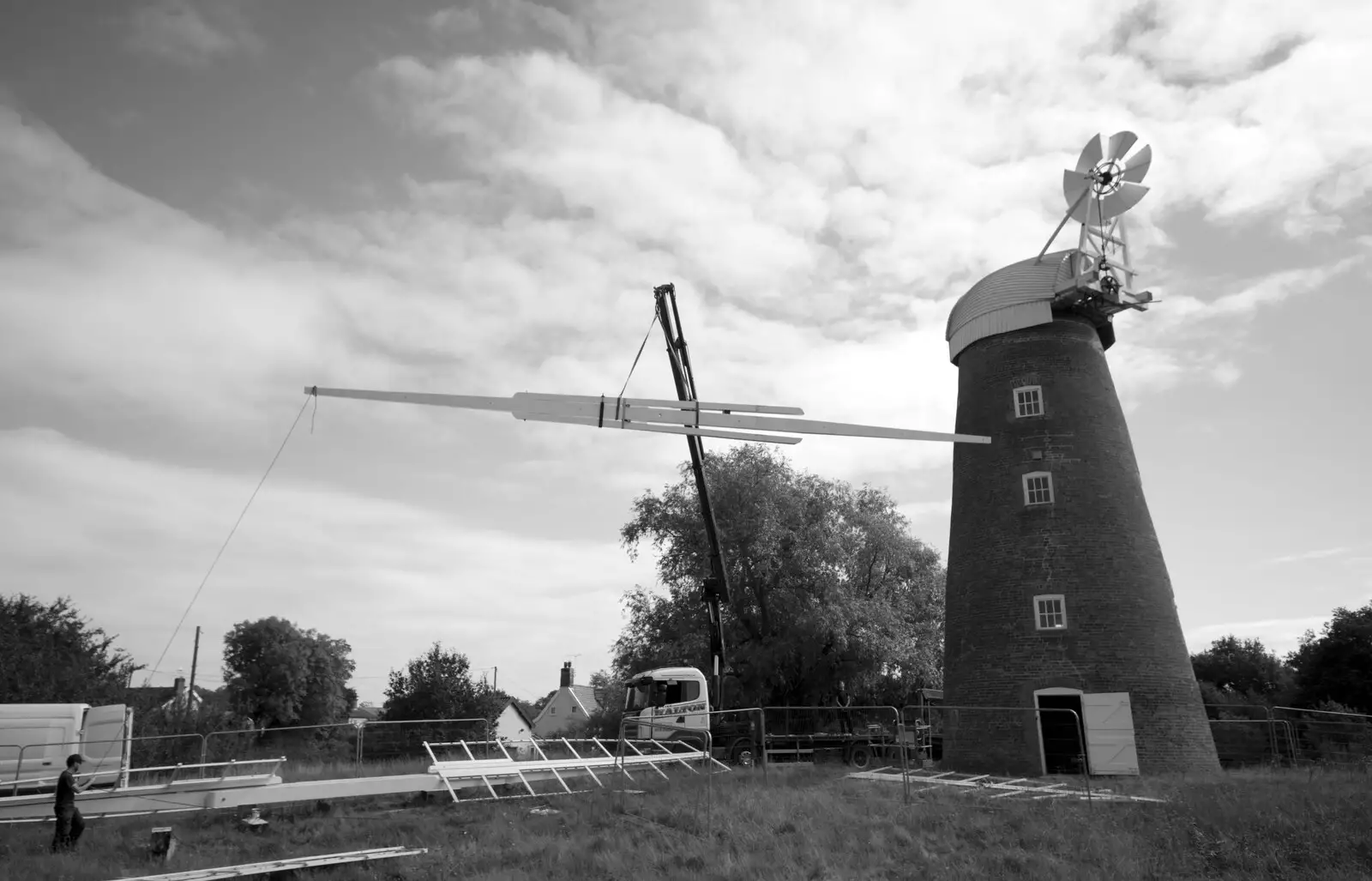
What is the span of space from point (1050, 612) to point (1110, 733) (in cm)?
311

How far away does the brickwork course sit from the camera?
22.9m

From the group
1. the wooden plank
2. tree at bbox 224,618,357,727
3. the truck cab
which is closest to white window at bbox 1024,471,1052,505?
the truck cab

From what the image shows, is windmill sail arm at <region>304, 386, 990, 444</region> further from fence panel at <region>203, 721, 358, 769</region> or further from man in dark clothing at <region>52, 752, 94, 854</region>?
fence panel at <region>203, 721, 358, 769</region>

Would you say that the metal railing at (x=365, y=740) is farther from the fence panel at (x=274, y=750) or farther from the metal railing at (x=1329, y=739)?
the metal railing at (x=1329, y=739)

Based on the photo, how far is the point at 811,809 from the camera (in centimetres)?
1550

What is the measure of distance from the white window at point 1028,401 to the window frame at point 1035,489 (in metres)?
1.73

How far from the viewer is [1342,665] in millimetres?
39031

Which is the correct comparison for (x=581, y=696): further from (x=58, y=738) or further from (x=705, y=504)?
(x=58, y=738)

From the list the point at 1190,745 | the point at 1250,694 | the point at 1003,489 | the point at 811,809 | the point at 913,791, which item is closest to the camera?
the point at 811,809

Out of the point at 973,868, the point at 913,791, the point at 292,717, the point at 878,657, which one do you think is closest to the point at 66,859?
the point at 973,868

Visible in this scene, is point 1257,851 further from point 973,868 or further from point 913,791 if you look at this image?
point 913,791

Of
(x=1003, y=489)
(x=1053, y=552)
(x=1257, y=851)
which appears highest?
(x=1003, y=489)

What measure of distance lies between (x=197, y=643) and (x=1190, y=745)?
5139cm

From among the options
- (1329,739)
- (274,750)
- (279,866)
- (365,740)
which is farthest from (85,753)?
(1329,739)
